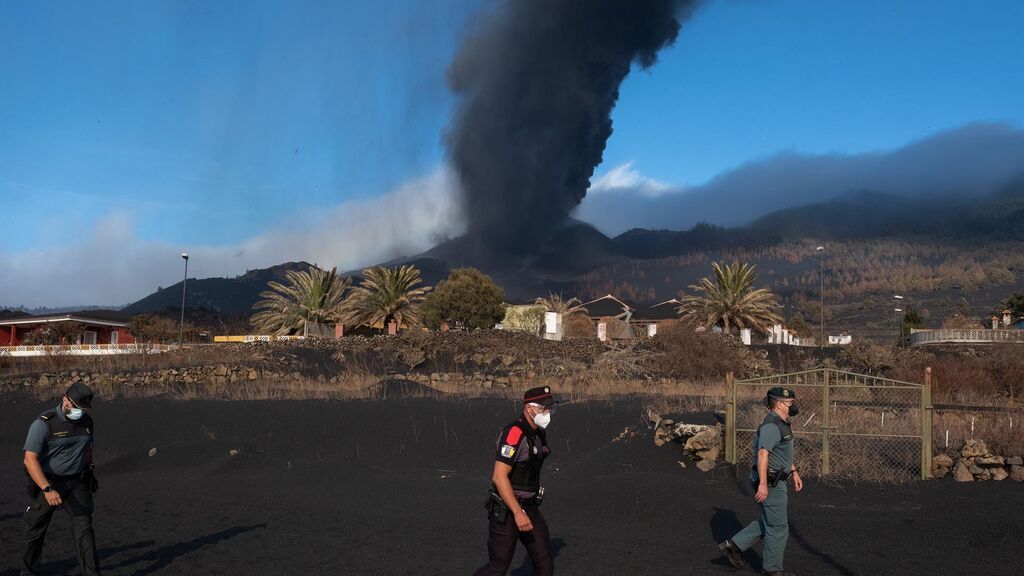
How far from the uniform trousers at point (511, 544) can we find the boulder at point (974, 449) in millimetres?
10401

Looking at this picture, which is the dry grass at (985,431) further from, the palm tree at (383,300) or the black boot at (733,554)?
the palm tree at (383,300)

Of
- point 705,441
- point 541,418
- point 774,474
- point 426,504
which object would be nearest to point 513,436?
point 541,418

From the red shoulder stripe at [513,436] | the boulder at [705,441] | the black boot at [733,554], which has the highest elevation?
the red shoulder stripe at [513,436]

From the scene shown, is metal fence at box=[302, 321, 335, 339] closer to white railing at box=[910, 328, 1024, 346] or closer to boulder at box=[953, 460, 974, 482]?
white railing at box=[910, 328, 1024, 346]

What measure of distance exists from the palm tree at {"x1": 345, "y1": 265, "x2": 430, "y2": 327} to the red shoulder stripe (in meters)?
44.5

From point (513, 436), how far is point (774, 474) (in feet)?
9.56

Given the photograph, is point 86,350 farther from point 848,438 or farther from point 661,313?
point 661,313

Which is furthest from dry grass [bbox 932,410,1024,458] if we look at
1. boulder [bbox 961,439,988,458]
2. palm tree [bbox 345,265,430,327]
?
palm tree [bbox 345,265,430,327]

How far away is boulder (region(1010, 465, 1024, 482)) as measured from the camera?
1352 cm

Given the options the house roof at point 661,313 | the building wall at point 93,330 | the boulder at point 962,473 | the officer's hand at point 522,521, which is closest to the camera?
the officer's hand at point 522,521

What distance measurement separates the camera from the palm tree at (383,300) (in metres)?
50.7

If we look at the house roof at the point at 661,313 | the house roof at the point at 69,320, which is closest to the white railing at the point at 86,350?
the house roof at the point at 69,320

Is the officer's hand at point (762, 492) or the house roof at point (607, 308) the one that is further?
the house roof at point (607, 308)

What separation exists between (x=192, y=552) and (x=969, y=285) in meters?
120
